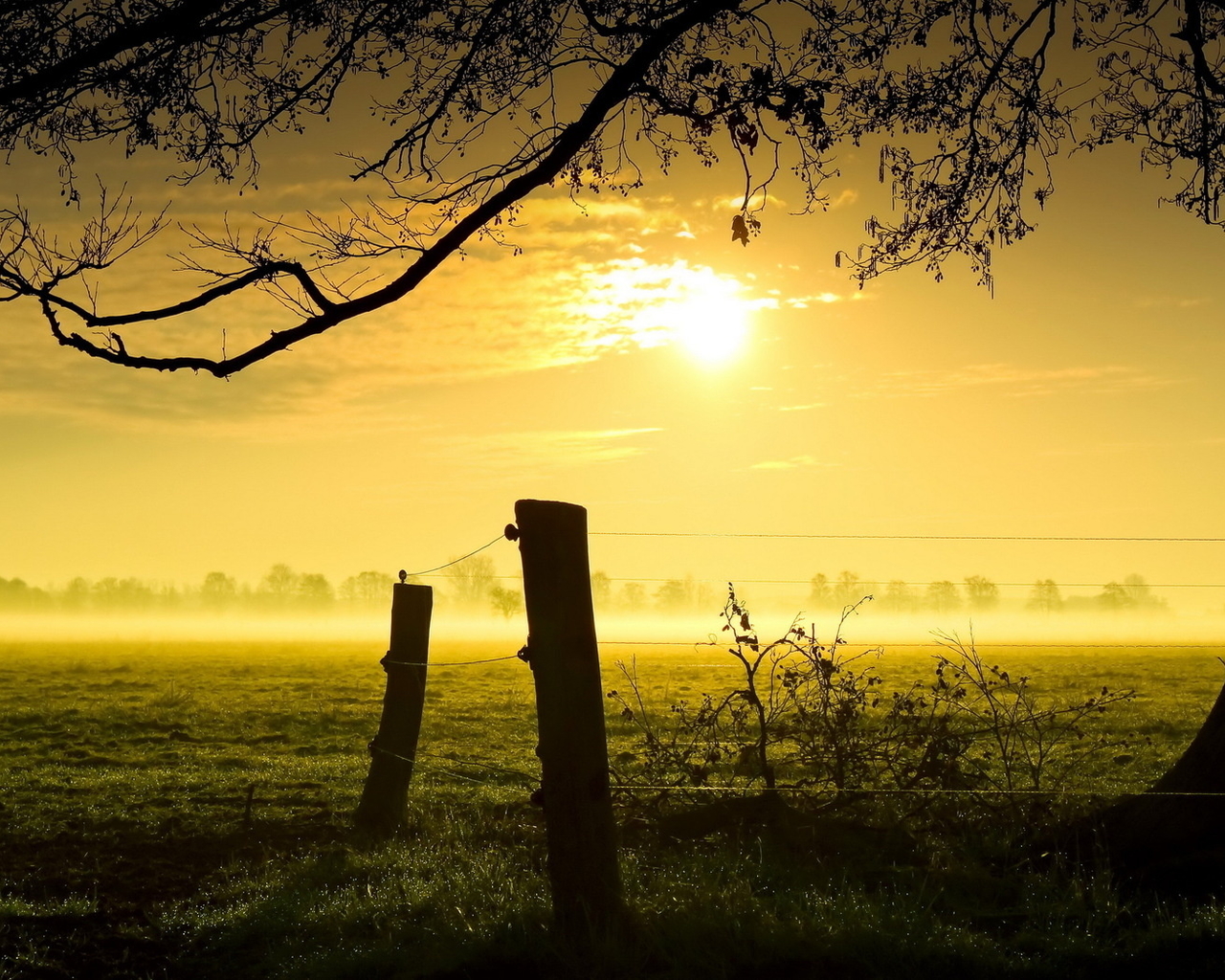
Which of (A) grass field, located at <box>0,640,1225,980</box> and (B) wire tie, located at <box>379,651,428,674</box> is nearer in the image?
(A) grass field, located at <box>0,640,1225,980</box>

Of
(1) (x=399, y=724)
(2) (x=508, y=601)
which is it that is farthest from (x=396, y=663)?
(2) (x=508, y=601)

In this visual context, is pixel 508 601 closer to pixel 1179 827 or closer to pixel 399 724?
pixel 399 724

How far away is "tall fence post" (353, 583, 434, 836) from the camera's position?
361 inches

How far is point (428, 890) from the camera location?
22.1 feet

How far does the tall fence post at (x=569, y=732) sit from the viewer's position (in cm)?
555

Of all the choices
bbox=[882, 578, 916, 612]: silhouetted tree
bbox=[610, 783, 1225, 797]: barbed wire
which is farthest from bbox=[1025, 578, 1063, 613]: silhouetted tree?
bbox=[610, 783, 1225, 797]: barbed wire

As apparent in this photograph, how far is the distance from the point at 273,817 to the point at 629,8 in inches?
328

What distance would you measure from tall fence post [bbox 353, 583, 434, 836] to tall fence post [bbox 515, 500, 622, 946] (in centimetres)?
378

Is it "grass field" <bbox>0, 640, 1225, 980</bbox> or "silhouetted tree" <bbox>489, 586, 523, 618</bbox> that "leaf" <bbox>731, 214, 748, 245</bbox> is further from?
"silhouetted tree" <bbox>489, 586, 523, 618</bbox>

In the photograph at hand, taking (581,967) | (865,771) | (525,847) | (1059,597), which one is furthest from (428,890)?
(1059,597)

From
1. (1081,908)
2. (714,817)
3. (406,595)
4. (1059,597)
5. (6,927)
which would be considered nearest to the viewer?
(1081,908)

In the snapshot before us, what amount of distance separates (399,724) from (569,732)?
425 cm

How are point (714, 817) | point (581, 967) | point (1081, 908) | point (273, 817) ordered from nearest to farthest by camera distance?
1. point (581, 967)
2. point (1081, 908)
3. point (714, 817)
4. point (273, 817)

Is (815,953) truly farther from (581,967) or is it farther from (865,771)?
(865,771)
